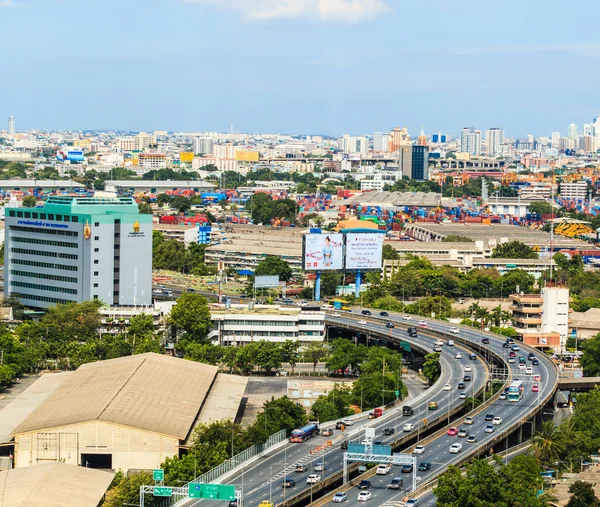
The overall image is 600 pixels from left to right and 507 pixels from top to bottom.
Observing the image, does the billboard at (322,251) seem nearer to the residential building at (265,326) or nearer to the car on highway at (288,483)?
the residential building at (265,326)

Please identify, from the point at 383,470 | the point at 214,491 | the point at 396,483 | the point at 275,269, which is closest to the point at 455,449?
the point at 383,470

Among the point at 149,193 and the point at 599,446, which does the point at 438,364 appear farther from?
the point at 149,193

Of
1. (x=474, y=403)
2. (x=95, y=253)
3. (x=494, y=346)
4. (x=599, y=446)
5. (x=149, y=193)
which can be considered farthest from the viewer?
(x=149, y=193)

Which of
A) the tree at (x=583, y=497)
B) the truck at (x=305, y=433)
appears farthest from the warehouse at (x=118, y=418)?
the tree at (x=583, y=497)

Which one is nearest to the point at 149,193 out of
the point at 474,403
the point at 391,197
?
the point at 391,197

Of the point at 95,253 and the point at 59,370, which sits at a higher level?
the point at 95,253

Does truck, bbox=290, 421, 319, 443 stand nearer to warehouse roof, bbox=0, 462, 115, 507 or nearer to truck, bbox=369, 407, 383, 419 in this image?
truck, bbox=369, 407, 383, 419

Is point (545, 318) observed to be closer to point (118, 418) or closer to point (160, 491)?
point (118, 418)
